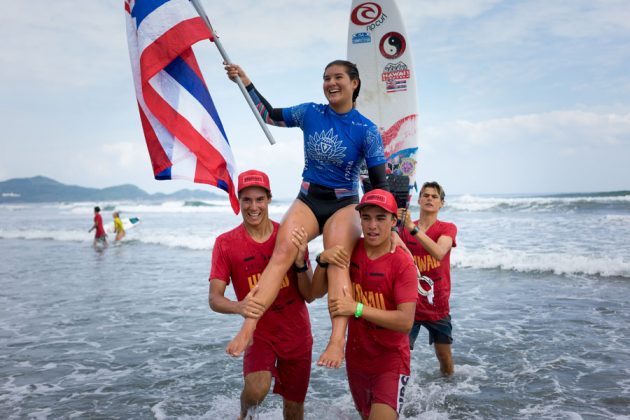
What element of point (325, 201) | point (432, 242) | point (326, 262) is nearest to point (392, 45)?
point (432, 242)

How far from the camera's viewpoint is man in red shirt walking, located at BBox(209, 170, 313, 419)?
162 inches

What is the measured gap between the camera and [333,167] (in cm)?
409

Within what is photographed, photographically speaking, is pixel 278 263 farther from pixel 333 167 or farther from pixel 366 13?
pixel 366 13

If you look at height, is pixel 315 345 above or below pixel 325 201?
below

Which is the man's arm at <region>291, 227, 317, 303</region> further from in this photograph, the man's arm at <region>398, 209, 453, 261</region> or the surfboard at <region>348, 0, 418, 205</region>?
the surfboard at <region>348, 0, 418, 205</region>

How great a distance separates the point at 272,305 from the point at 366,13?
5.32 meters

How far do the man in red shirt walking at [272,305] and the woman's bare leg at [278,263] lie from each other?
0.26 m

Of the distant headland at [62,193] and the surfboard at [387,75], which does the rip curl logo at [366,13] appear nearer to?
the surfboard at [387,75]

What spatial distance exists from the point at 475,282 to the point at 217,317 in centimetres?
669

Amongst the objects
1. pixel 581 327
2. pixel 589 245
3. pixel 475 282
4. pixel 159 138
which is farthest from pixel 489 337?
pixel 589 245

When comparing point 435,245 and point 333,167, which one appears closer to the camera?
point 333,167

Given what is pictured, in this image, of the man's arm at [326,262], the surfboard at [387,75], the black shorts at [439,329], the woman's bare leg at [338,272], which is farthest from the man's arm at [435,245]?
the surfboard at [387,75]

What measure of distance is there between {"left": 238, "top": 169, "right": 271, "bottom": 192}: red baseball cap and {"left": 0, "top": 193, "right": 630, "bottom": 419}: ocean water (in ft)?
9.22

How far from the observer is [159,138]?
4.76 meters
